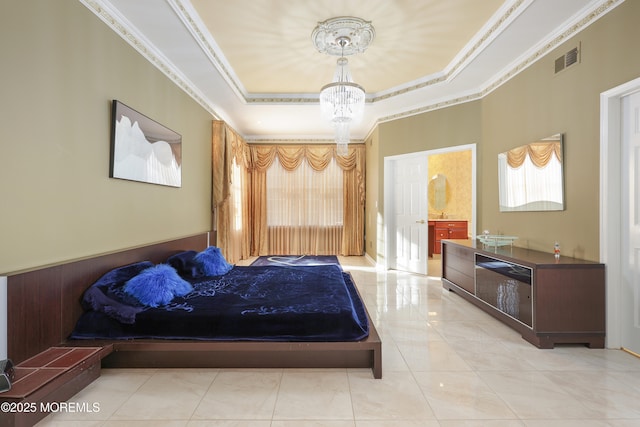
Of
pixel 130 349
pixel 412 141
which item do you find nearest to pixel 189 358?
pixel 130 349

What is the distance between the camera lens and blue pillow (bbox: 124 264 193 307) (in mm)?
2438

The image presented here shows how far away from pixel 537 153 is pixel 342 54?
7.81ft

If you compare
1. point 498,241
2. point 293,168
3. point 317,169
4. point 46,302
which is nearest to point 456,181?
point 317,169

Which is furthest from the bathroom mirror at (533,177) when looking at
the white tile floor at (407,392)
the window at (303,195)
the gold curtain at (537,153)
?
the window at (303,195)

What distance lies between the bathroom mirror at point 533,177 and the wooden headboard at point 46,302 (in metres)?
4.07

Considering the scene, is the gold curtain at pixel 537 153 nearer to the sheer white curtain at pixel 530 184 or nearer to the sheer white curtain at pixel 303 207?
the sheer white curtain at pixel 530 184

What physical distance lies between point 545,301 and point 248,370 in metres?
2.40

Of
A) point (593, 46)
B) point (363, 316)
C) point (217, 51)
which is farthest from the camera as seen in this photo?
point (217, 51)

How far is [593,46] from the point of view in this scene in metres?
2.79

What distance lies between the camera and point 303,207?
24.8 feet

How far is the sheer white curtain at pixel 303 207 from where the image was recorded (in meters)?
7.55

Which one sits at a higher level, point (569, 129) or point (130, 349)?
point (569, 129)

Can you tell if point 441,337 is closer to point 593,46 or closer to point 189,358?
point 189,358

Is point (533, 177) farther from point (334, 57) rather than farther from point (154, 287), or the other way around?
point (154, 287)
